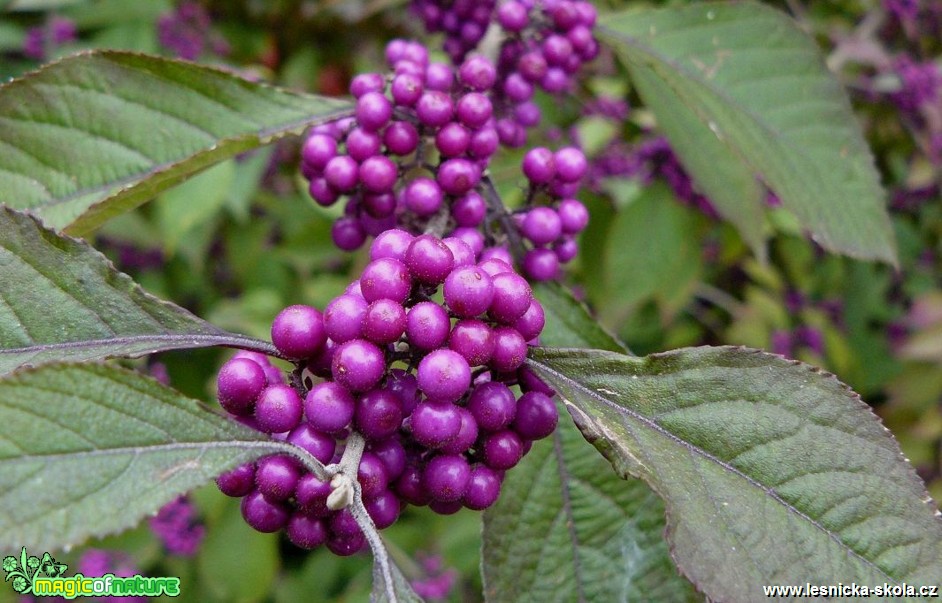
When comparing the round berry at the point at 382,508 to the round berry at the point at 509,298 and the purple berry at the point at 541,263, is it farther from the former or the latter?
the purple berry at the point at 541,263

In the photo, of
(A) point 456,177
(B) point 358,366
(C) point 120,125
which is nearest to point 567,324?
(A) point 456,177

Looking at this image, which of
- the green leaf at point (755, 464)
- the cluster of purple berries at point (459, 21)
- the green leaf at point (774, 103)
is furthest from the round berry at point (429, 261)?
the cluster of purple berries at point (459, 21)

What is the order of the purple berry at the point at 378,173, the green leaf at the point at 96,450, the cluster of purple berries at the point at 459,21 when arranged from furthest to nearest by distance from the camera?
the cluster of purple berries at the point at 459,21 < the purple berry at the point at 378,173 < the green leaf at the point at 96,450

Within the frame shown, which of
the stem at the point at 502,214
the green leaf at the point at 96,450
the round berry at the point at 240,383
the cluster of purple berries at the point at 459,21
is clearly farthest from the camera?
the cluster of purple berries at the point at 459,21

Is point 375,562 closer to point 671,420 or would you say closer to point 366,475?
point 366,475

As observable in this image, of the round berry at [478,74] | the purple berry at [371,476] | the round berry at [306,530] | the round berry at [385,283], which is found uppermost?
the round berry at [478,74]
